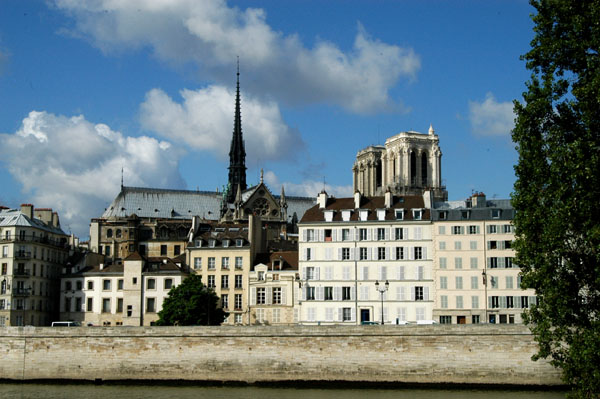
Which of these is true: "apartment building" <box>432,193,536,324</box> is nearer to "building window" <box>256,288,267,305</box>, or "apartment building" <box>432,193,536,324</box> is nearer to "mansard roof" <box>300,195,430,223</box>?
"mansard roof" <box>300,195,430,223</box>

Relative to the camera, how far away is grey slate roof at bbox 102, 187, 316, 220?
116 metres

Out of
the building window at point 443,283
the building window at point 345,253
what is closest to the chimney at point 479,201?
the building window at point 443,283

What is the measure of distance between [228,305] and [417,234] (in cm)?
1863

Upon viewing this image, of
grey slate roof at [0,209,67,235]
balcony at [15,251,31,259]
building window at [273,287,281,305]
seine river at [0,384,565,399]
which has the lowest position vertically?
seine river at [0,384,565,399]

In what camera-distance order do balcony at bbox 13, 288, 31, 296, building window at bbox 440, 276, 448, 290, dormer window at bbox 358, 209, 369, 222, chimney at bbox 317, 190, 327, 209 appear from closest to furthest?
building window at bbox 440, 276, 448, 290, dormer window at bbox 358, 209, 369, 222, chimney at bbox 317, 190, 327, 209, balcony at bbox 13, 288, 31, 296

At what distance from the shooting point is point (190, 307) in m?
63.2

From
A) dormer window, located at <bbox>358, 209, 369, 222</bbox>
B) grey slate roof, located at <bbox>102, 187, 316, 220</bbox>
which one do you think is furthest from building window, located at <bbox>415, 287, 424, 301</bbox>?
grey slate roof, located at <bbox>102, 187, 316, 220</bbox>

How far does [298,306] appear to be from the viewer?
66875 mm

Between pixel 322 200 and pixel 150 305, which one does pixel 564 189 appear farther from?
pixel 150 305

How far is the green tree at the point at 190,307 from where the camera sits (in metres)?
63.0

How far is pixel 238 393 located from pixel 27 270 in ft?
115

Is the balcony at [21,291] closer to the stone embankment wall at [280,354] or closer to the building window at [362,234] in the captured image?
the stone embankment wall at [280,354]

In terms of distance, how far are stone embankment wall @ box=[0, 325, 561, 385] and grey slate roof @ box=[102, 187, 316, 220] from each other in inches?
2411

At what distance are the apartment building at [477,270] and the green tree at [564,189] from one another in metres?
31.3
